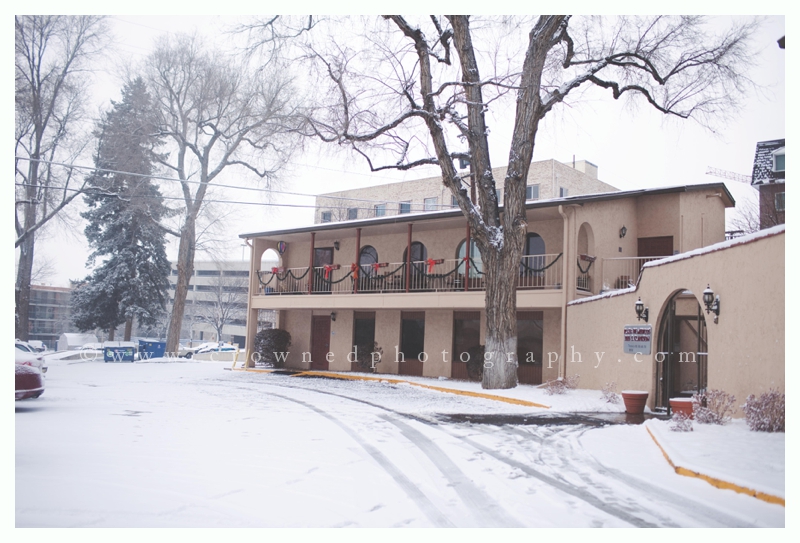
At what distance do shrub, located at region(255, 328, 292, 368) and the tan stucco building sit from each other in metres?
0.41

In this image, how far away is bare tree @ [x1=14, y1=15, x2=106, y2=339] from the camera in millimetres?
6797

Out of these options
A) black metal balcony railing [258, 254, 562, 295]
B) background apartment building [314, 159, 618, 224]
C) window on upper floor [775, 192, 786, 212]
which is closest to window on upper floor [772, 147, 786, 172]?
window on upper floor [775, 192, 786, 212]

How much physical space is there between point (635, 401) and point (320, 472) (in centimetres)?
569

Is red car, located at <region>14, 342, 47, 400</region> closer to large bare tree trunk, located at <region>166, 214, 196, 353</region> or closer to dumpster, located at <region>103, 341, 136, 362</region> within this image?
dumpster, located at <region>103, 341, 136, 362</region>

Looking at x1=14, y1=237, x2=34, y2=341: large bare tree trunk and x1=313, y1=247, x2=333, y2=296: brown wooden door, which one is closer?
x1=14, y1=237, x2=34, y2=341: large bare tree trunk

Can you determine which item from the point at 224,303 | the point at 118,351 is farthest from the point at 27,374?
the point at 224,303

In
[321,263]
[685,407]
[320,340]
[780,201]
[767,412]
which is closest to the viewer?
[767,412]

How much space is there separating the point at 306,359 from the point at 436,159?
9.59m

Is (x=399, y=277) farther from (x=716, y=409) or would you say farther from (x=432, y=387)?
(x=716, y=409)

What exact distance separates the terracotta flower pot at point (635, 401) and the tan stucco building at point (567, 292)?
39 cm

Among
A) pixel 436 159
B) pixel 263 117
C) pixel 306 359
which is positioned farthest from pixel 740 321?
pixel 306 359

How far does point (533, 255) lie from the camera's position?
14156 millimetres

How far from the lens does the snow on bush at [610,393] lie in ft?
34.0

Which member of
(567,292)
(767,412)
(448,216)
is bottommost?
(767,412)
